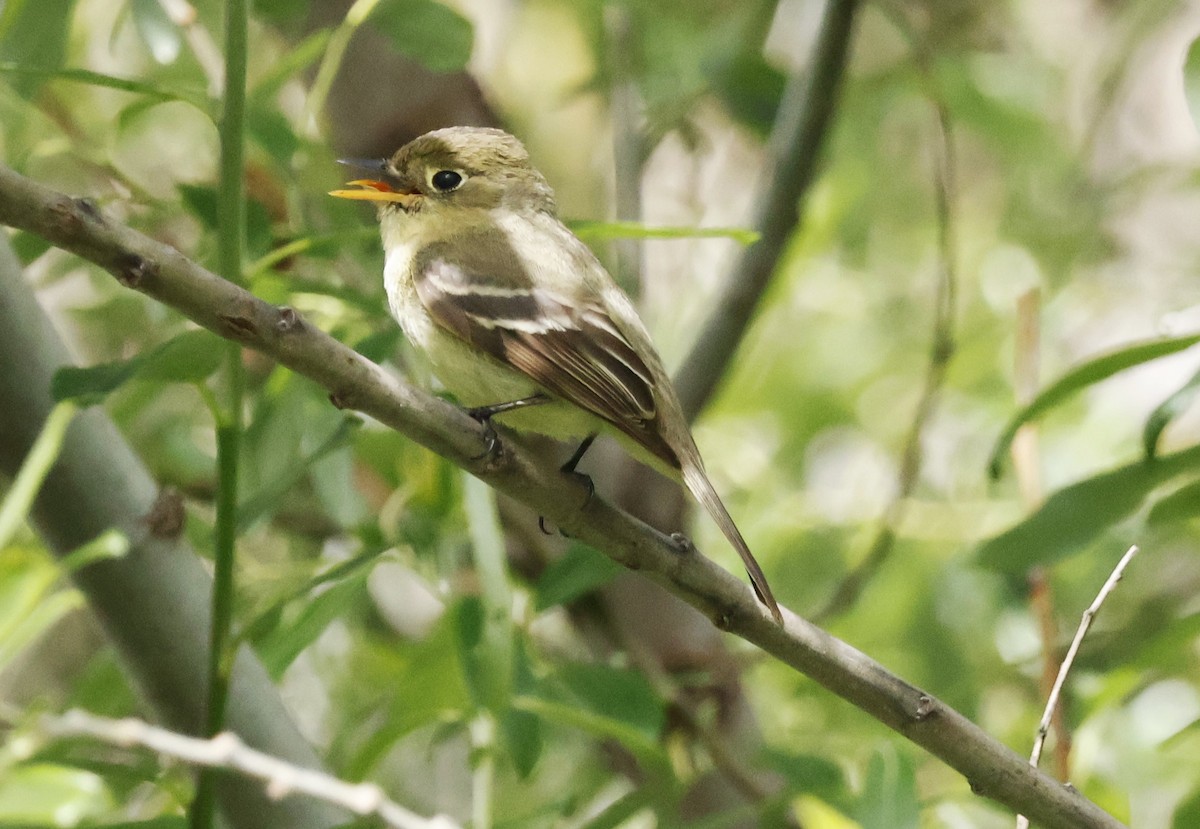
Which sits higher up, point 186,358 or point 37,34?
point 37,34

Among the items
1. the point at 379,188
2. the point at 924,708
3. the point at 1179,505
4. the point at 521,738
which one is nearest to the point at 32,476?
the point at 521,738

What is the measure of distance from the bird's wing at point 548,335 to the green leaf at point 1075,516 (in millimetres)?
679

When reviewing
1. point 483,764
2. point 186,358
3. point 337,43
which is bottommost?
point 483,764

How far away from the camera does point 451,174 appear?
3.56 meters

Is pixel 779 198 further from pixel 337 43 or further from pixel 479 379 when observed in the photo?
pixel 337 43

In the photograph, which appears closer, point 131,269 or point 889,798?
point 131,269

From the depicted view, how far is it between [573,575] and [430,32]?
1127 millimetres

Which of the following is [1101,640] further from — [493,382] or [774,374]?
[493,382]

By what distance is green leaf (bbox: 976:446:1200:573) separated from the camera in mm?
2518

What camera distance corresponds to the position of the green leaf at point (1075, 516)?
2518mm

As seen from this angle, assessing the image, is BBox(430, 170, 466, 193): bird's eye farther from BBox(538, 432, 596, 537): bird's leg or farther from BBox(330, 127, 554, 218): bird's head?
BBox(538, 432, 596, 537): bird's leg

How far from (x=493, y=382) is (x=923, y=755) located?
176 cm

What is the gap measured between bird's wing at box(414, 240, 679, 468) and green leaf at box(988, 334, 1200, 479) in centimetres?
64

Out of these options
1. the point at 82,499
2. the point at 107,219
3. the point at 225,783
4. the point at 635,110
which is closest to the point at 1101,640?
the point at 635,110
